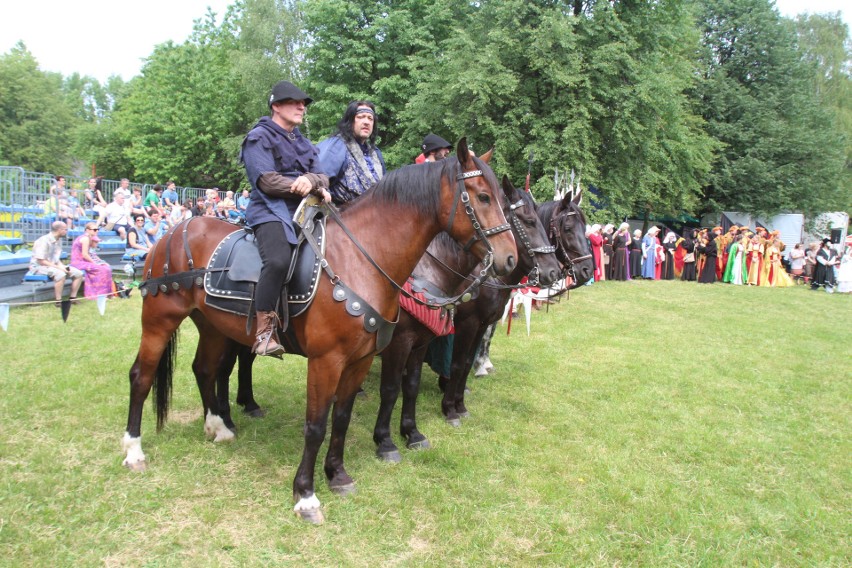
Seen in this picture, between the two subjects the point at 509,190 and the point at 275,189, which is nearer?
the point at 275,189

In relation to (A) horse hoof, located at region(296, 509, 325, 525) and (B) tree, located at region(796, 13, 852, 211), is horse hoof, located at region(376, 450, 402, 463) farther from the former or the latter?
(B) tree, located at region(796, 13, 852, 211)

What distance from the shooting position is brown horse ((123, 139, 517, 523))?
3420 millimetres

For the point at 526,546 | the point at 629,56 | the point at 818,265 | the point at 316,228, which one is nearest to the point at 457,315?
the point at 316,228

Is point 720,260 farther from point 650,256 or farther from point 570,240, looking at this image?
point 570,240

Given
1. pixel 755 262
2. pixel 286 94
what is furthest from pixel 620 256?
pixel 286 94

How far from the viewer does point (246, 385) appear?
5.45 meters

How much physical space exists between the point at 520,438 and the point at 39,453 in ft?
13.7

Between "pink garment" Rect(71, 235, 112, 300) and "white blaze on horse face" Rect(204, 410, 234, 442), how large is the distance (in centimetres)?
752

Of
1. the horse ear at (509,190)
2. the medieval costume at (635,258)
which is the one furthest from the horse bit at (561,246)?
the medieval costume at (635,258)

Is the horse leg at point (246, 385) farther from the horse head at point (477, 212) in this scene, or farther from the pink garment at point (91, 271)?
the pink garment at point (91, 271)

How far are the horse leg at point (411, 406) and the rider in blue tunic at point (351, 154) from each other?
1.62m

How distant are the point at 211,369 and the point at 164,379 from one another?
15.2 inches

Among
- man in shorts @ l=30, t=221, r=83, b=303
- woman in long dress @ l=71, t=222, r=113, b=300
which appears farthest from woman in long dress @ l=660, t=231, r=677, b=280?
man in shorts @ l=30, t=221, r=83, b=303

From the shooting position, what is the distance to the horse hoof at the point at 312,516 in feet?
11.7
